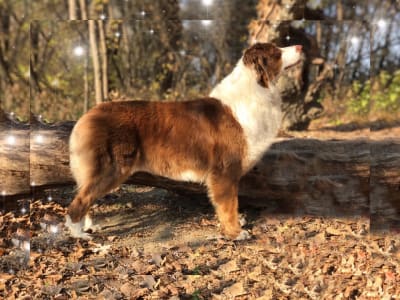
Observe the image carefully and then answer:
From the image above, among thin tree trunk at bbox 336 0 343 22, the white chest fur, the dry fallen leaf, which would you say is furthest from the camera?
thin tree trunk at bbox 336 0 343 22

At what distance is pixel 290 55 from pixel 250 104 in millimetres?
345

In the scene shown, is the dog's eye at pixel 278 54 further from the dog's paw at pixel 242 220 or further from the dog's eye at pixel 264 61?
the dog's paw at pixel 242 220

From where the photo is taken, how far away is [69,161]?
2777mm

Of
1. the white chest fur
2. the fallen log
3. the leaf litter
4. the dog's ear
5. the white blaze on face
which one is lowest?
the leaf litter

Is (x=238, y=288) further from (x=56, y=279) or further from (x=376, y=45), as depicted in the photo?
(x=376, y=45)

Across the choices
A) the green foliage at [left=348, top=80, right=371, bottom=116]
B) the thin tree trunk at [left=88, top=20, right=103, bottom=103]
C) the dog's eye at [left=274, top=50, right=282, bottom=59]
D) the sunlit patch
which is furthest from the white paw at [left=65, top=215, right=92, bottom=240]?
the green foliage at [left=348, top=80, right=371, bottom=116]

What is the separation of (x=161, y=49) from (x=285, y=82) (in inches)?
28.3

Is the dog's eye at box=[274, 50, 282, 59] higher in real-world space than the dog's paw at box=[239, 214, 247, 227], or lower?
higher

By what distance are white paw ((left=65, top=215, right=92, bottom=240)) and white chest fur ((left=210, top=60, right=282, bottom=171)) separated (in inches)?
38.4

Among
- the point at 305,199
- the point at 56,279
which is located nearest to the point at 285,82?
the point at 305,199

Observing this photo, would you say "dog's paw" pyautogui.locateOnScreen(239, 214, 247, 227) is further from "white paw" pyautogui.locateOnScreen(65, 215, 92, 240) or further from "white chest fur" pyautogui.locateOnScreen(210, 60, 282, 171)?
"white paw" pyautogui.locateOnScreen(65, 215, 92, 240)

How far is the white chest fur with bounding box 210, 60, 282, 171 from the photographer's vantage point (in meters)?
2.75

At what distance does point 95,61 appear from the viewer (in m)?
2.77

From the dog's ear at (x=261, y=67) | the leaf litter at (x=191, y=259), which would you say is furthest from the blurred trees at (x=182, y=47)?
the leaf litter at (x=191, y=259)
